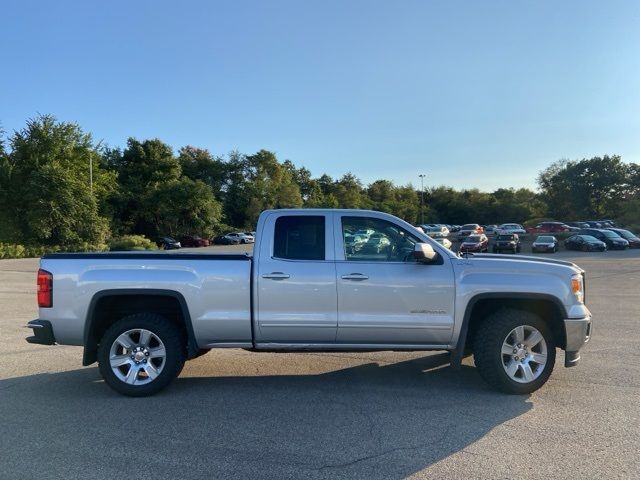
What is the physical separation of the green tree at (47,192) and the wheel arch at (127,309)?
128ft

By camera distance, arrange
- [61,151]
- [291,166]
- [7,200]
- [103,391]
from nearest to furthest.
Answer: [103,391] < [7,200] < [61,151] < [291,166]

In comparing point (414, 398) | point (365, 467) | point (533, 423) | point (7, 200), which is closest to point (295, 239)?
point (414, 398)

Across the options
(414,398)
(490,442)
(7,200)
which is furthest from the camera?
(7,200)

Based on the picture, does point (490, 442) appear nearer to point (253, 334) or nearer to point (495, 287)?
point (495, 287)

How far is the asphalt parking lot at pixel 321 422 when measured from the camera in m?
3.69

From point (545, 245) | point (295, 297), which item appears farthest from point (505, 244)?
point (295, 297)

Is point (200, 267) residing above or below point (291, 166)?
below

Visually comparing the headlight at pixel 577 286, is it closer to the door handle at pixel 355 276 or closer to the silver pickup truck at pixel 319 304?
the silver pickup truck at pixel 319 304

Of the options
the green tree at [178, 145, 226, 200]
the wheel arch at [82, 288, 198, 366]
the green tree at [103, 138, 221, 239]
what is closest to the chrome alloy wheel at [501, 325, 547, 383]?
the wheel arch at [82, 288, 198, 366]

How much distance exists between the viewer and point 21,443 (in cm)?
412

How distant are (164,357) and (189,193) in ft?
171

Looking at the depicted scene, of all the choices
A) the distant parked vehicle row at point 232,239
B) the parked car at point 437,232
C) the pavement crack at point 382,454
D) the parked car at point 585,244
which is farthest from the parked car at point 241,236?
the pavement crack at point 382,454

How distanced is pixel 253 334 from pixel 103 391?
Result: 183 centimetres

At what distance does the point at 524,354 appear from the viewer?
17.2 feet
